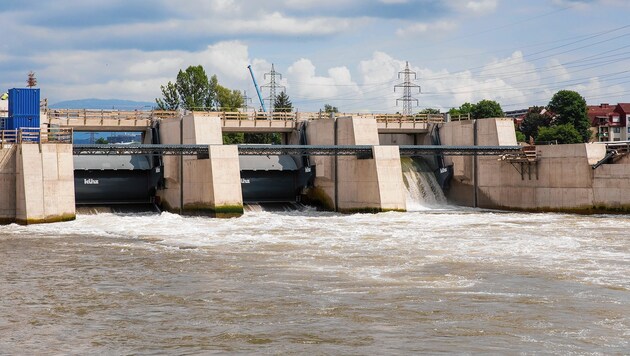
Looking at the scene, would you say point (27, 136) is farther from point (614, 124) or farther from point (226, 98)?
point (614, 124)

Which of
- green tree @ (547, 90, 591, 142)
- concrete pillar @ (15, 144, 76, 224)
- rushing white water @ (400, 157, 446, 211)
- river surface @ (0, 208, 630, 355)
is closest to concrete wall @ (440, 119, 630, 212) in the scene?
rushing white water @ (400, 157, 446, 211)

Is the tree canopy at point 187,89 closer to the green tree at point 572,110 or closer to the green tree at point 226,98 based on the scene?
the green tree at point 226,98

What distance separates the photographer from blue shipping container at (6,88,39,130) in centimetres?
4372

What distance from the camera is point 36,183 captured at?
39.0 metres

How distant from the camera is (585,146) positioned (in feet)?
156

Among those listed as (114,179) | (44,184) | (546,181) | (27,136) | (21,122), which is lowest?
(546,181)

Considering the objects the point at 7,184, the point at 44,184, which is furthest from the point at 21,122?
the point at 44,184

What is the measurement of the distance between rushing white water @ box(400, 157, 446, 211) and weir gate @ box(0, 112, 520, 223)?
116 cm

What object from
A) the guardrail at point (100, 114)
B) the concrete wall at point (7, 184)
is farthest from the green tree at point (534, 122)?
the concrete wall at point (7, 184)

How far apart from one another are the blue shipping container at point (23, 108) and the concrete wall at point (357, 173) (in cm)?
→ 1600

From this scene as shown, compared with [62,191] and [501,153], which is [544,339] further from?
[501,153]

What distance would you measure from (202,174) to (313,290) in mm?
23864

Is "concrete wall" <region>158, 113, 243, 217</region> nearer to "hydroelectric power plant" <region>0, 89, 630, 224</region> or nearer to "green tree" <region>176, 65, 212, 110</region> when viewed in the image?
"hydroelectric power plant" <region>0, 89, 630, 224</region>

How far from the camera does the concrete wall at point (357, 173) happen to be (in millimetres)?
46781
